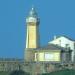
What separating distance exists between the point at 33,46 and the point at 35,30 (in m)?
1.98

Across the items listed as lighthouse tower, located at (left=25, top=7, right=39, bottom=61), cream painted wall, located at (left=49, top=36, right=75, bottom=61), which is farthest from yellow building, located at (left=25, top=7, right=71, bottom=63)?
cream painted wall, located at (left=49, top=36, right=75, bottom=61)

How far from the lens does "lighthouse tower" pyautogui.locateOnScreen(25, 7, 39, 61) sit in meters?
76.3

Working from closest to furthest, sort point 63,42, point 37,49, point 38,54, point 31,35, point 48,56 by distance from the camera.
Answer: point 48,56, point 38,54, point 37,49, point 31,35, point 63,42

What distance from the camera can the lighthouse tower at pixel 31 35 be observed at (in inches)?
3004

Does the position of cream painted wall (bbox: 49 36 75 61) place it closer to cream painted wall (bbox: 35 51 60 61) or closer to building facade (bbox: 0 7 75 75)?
building facade (bbox: 0 7 75 75)

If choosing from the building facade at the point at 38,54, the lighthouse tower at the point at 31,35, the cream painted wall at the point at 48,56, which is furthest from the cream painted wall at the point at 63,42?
the cream painted wall at the point at 48,56

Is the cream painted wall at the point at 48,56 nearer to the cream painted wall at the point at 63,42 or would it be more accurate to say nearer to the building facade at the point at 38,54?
the building facade at the point at 38,54

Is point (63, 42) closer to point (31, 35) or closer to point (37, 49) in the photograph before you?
point (31, 35)

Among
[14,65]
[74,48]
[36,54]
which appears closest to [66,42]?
[74,48]

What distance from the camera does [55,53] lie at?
239 ft

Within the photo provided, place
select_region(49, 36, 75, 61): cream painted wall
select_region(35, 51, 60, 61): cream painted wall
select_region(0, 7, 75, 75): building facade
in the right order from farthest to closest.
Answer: select_region(49, 36, 75, 61): cream painted wall, select_region(35, 51, 60, 61): cream painted wall, select_region(0, 7, 75, 75): building facade

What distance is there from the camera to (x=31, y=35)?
7744 centimetres

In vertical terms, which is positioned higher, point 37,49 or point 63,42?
point 63,42

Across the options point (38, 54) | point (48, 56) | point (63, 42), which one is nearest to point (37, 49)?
point (38, 54)
